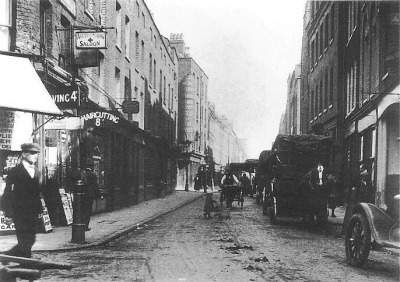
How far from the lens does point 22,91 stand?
30.3 feet

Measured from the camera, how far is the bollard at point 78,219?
1046cm

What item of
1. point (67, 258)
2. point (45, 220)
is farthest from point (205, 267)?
point (45, 220)

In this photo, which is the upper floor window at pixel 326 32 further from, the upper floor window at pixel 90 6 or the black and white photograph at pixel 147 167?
the upper floor window at pixel 90 6

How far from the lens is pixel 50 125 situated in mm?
13680

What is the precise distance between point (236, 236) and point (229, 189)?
10.2m

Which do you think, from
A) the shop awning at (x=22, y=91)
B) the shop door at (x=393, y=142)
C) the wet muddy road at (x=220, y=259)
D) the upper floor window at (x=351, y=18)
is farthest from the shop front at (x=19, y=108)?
the upper floor window at (x=351, y=18)

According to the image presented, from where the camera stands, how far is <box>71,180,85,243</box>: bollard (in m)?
10.5

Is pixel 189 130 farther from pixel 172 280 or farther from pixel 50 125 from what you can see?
pixel 172 280

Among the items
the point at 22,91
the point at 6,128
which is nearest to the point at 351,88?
the point at 6,128

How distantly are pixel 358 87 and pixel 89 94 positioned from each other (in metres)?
11.9

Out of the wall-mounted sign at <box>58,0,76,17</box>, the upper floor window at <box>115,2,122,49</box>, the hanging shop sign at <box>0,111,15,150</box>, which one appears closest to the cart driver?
the upper floor window at <box>115,2,122,49</box>

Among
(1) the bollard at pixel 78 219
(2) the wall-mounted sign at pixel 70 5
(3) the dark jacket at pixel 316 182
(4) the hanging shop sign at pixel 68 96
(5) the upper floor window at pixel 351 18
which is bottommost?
(1) the bollard at pixel 78 219

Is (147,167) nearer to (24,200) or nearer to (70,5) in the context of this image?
(70,5)

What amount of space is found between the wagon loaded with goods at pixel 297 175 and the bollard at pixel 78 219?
609 cm
